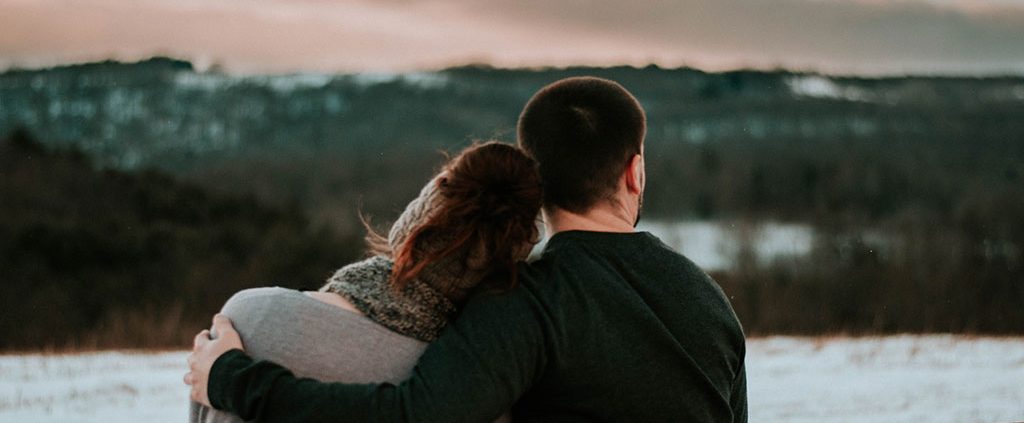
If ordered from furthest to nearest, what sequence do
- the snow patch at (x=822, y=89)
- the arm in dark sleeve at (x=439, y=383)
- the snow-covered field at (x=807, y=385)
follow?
1. the snow patch at (x=822, y=89)
2. the snow-covered field at (x=807, y=385)
3. the arm in dark sleeve at (x=439, y=383)

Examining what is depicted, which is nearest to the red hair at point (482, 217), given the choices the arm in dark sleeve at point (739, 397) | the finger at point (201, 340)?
the finger at point (201, 340)

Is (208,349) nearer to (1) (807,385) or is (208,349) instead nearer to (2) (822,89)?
(1) (807,385)

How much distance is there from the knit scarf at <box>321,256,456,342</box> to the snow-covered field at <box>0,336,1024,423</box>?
2780 mm

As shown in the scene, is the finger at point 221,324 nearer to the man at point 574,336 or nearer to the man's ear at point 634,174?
the man at point 574,336

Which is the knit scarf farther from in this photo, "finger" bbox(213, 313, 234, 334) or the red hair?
"finger" bbox(213, 313, 234, 334)

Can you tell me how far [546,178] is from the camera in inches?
69.6

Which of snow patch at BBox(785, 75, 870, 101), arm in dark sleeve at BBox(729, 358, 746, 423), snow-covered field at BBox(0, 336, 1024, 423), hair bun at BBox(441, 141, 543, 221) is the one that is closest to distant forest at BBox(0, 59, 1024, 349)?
snow patch at BBox(785, 75, 870, 101)

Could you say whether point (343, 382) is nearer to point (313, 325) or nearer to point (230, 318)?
point (313, 325)

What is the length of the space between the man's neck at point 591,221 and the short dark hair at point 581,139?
0.03 feet

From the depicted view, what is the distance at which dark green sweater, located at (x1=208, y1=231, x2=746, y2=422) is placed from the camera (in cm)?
154

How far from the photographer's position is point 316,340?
1635 millimetres

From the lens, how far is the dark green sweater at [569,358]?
1.54m

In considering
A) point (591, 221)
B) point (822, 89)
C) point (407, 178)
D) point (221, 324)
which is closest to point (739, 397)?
point (591, 221)

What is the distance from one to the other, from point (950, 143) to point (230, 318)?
55320 millimetres
